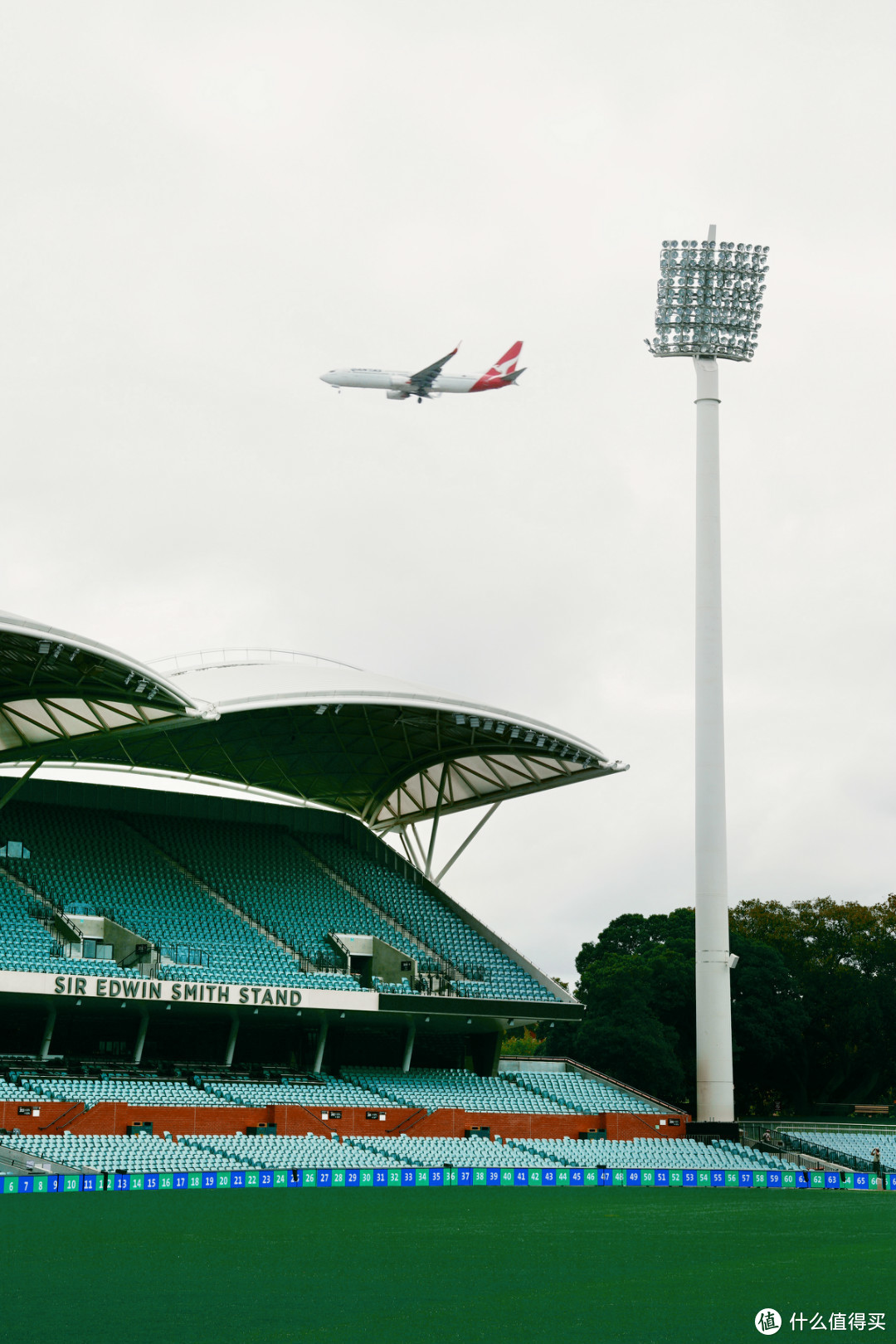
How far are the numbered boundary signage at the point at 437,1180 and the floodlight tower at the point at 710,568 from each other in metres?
9.02

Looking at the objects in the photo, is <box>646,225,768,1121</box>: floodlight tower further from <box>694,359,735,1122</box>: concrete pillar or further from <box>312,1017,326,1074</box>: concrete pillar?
<box>312,1017,326,1074</box>: concrete pillar

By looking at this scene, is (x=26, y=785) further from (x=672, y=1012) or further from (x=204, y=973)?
(x=672, y=1012)

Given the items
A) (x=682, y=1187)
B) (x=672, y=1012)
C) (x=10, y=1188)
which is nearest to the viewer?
(x=10, y=1188)

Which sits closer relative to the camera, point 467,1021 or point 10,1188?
point 10,1188

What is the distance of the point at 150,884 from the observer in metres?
52.9

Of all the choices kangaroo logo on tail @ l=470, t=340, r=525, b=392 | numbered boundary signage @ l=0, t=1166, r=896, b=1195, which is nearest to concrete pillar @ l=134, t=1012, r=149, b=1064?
numbered boundary signage @ l=0, t=1166, r=896, b=1195

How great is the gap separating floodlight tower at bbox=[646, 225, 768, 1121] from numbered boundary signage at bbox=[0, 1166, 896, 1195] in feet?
29.6

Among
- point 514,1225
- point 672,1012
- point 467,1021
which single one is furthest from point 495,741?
point 514,1225

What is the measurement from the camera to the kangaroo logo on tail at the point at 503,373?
8256cm

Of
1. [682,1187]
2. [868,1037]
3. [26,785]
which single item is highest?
[26,785]

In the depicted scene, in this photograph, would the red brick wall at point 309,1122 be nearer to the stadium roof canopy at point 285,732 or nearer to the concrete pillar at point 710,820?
the concrete pillar at point 710,820

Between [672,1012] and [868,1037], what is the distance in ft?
38.4

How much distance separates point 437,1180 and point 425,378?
4837 centimetres

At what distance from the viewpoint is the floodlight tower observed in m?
54.9
